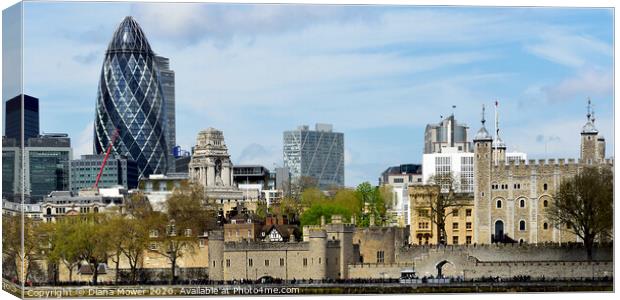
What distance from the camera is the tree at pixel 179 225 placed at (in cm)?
7088

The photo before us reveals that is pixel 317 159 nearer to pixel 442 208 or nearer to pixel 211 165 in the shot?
pixel 211 165

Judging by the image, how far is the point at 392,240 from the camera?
238 ft

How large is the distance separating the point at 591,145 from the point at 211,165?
44.5 meters

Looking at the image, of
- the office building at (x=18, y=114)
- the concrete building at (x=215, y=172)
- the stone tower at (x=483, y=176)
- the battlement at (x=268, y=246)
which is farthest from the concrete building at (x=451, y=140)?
the office building at (x=18, y=114)

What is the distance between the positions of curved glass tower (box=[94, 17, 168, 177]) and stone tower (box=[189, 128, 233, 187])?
2617cm

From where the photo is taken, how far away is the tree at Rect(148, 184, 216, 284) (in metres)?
70.9

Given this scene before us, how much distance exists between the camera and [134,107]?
511ft

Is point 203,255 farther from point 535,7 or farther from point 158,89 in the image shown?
point 158,89

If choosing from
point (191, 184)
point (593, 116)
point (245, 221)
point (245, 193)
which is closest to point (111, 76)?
point (245, 193)

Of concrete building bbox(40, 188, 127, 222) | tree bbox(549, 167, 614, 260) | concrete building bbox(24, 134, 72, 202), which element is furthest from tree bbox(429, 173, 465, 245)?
concrete building bbox(24, 134, 72, 202)

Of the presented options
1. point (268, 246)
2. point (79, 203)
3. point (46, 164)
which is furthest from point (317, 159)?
point (268, 246)

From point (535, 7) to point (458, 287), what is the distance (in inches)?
388

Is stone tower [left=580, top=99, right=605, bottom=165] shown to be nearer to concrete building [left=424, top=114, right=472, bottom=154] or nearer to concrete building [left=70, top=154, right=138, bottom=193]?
concrete building [left=70, top=154, right=138, bottom=193]

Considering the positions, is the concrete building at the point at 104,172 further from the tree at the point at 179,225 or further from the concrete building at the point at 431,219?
the concrete building at the point at 431,219
